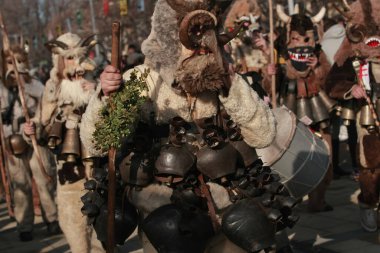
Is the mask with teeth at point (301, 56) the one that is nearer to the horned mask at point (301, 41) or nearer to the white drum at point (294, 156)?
the horned mask at point (301, 41)

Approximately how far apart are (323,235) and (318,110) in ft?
5.39

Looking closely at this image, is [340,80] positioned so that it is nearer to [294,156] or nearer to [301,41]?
[301,41]

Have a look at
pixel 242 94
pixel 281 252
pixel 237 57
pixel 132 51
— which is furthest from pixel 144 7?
pixel 242 94

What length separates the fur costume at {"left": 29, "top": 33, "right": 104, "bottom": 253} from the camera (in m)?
6.22

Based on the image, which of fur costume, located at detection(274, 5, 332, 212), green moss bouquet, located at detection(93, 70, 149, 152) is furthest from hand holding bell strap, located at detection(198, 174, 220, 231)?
fur costume, located at detection(274, 5, 332, 212)

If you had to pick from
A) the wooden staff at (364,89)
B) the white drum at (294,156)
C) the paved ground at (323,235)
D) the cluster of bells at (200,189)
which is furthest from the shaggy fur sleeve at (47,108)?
the wooden staff at (364,89)

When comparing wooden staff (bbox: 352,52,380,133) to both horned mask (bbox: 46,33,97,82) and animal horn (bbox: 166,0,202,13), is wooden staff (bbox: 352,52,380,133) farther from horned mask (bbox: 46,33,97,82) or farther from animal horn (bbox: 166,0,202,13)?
animal horn (bbox: 166,0,202,13)

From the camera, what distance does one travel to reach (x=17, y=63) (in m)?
8.79

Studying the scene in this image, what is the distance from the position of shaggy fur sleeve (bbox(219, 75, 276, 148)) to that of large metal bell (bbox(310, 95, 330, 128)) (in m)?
4.00

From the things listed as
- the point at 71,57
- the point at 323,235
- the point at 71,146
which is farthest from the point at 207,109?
the point at 323,235

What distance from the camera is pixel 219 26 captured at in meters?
4.16

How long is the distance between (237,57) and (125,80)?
5.83 meters

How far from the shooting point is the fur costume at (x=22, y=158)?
843 cm

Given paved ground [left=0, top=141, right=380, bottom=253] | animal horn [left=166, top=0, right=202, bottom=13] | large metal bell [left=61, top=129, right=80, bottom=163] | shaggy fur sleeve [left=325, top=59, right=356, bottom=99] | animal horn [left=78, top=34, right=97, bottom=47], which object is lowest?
paved ground [left=0, top=141, right=380, bottom=253]
